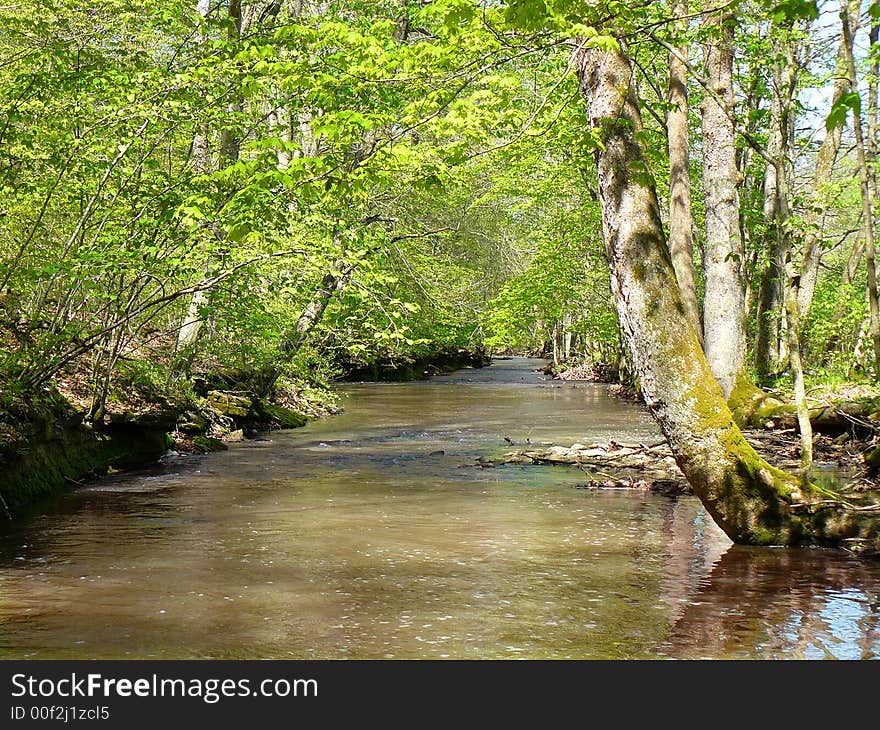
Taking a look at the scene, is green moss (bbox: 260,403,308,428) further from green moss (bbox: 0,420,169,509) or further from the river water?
the river water

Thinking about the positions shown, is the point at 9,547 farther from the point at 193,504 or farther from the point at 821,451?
the point at 821,451

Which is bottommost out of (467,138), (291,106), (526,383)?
(526,383)

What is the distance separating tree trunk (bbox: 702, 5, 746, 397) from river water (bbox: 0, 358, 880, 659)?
17.3 feet

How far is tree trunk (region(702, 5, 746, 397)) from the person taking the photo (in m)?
17.5

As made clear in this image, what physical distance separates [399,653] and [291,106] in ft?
28.3

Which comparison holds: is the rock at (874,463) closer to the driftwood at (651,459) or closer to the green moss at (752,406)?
the driftwood at (651,459)

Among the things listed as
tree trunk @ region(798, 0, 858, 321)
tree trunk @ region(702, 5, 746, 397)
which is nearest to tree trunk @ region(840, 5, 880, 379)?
tree trunk @ region(798, 0, 858, 321)

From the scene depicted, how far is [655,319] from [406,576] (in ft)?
10.5

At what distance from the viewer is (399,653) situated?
19.6ft

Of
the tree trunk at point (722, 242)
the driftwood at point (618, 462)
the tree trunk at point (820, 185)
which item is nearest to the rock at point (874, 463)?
the driftwood at point (618, 462)

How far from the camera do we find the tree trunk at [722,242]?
1750cm

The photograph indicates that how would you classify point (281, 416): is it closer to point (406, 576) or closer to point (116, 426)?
point (116, 426)

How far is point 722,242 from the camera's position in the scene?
17703 mm
